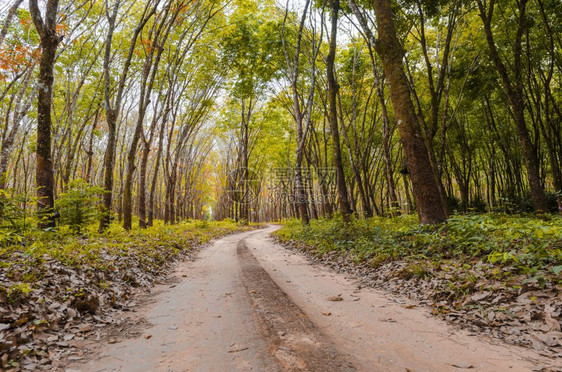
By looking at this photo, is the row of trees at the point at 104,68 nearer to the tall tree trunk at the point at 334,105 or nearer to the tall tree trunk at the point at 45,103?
the tall tree trunk at the point at 45,103

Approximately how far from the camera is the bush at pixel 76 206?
7.85 meters

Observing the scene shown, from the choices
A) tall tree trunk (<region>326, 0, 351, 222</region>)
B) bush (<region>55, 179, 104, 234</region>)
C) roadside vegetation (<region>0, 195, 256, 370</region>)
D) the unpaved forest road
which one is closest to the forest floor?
roadside vegetation (<region>0, 195, 256, 370</region>)

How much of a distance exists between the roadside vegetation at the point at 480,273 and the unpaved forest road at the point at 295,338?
0.39 m

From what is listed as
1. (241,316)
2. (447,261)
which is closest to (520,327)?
(447,261)

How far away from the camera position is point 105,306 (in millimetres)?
4004

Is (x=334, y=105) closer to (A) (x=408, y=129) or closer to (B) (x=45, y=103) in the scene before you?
(A) (x=408, y=129)

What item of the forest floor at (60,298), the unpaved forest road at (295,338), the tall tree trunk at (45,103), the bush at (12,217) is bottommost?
the unpaved forest road at (295,338)

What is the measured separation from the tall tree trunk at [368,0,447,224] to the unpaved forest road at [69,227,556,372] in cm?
276

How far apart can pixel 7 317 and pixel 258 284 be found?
3.17 metres

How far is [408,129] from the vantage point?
6340mm

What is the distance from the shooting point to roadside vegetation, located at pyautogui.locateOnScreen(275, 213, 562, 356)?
294 centimetres

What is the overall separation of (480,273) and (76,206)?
31.8 ft

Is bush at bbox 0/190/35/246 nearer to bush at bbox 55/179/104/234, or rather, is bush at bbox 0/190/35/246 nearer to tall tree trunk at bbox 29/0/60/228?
tall tree trunk at bbox 29/0/60/228

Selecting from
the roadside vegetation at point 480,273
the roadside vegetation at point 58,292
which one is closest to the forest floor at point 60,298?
the roadside vegetation at point 58,292
